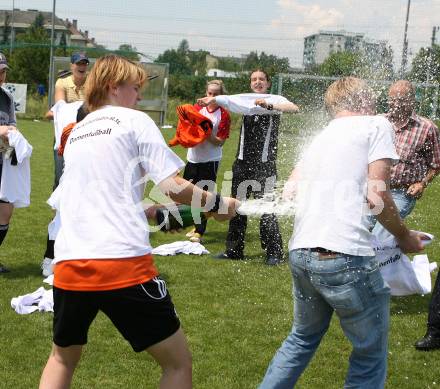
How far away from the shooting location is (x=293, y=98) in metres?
24.3

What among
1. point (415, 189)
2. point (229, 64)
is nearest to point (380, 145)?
point (415, 189)

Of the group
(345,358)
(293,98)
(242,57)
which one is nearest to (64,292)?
(345,358)

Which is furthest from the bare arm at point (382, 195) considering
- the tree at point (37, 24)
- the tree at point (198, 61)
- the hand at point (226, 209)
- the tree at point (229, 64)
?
the tree at point (37, 24)

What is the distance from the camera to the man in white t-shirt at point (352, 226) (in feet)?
10.3

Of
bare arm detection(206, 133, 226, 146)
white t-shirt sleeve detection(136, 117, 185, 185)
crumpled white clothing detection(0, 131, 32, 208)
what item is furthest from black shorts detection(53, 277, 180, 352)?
bare arm detection(206, 133, 226, 146)

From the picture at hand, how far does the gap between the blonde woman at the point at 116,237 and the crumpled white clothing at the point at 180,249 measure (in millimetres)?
4443

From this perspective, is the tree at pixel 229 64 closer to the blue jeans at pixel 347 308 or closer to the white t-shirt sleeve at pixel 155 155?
the blue jeans at pixel 347 308

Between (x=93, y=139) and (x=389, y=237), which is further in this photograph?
(x=389, y=237)

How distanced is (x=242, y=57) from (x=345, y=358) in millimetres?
27716

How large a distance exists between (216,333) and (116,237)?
240cm

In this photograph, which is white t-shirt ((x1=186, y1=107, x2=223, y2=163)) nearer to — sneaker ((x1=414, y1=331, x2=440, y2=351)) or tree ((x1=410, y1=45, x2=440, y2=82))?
sneaker ((x1=414, y1=331, x2=440, y2=351))

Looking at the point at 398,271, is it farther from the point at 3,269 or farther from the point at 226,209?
the point at 3,269

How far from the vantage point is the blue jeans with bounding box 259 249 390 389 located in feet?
10.4

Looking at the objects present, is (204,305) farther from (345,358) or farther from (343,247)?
(343,247)
